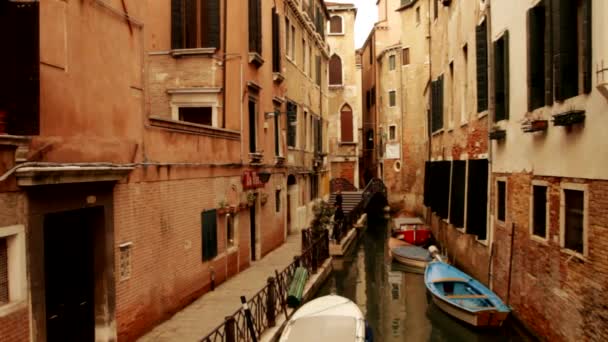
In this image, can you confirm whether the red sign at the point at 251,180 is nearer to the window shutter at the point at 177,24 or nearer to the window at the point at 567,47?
the window shutter at the point at 177,24

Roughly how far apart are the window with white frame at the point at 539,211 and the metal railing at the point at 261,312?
485 cm

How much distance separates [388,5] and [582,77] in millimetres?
33556

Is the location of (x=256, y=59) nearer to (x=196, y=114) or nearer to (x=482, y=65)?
(x=196, y=114)

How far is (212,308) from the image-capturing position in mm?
10266

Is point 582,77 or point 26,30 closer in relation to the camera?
point 26,30

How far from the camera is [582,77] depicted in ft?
26.2

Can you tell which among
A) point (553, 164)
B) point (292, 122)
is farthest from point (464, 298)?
point (292, 122)

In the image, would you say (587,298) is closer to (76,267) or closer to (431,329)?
(431,329)

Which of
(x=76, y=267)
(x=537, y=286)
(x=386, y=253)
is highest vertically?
(x=76, y=267)

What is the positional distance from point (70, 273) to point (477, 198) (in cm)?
1021

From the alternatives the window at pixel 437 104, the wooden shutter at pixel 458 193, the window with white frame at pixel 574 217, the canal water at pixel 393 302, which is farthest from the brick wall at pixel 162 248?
the window at pixel 437 104

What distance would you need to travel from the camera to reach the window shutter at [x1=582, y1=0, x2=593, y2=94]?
7.48m

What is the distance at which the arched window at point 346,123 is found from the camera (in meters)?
38.6

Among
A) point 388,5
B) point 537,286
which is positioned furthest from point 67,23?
point 388,5
